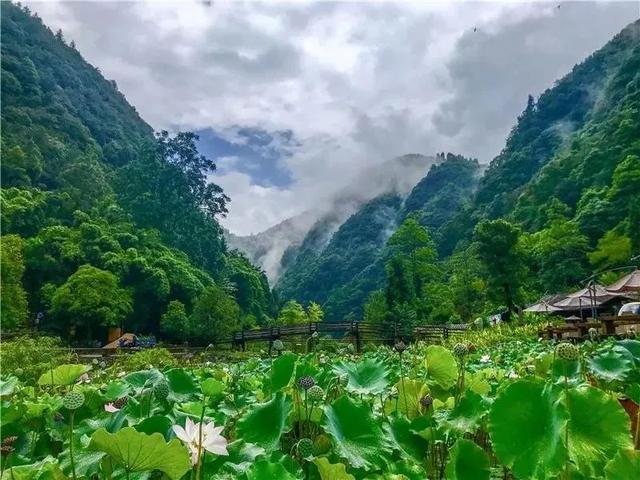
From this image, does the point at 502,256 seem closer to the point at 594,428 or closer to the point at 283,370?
A: the point at 283,370

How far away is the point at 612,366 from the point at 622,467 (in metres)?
0.96

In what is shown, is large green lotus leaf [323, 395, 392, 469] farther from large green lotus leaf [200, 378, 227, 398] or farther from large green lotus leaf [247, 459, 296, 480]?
large green lotus leaf [200, 378, 227, 398]

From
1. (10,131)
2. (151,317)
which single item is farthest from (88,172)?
(151,317)

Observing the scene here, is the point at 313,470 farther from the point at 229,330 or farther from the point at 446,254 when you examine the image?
the point at 446,254

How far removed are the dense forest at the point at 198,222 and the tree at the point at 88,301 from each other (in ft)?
0.26

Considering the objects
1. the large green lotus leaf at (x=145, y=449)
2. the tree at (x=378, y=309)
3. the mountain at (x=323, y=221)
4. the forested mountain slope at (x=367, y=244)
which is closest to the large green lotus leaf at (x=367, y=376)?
the large green lotus leaf at (x=145, y=449)

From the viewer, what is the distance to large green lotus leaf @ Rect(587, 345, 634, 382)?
1.39m

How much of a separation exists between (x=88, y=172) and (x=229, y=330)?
2278 centimetres

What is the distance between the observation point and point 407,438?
1125 millimetres

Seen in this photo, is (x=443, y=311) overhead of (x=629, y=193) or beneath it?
beneath

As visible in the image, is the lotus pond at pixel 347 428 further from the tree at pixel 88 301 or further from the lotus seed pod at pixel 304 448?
the tree at pixel 88 301

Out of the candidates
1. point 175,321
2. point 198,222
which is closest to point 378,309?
point 175,321

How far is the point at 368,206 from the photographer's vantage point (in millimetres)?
110062

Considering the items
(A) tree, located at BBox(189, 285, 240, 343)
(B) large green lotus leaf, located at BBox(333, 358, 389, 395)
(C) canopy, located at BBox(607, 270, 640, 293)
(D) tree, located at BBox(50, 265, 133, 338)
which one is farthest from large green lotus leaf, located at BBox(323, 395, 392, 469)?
(D) tree, located at BBox(50, 265, 133, 338)
